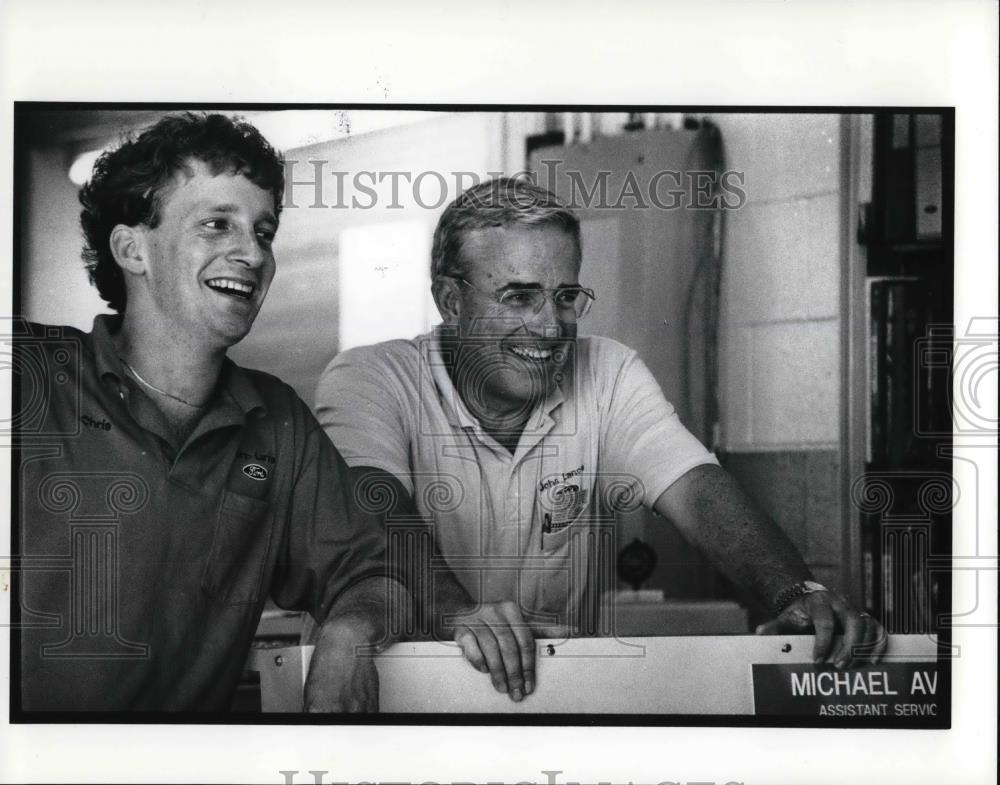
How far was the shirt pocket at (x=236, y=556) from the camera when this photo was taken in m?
2.53

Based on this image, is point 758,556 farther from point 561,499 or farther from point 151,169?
point 151,169

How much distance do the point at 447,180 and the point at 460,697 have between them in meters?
1.13

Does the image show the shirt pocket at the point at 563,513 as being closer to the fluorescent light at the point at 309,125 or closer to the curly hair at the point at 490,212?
the curly hair at the point at 490,212

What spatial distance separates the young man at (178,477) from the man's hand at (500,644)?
17 centimetres

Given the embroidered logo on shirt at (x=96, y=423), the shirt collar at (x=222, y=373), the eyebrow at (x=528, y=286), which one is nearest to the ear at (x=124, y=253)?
the shirt collar at (x=222, y=373)

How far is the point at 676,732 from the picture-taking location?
2555 millimetres

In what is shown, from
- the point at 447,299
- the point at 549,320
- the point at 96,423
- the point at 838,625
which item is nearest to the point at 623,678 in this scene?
the point at 838,625

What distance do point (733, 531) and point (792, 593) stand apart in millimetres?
184

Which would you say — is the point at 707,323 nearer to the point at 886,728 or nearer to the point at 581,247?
the point at 581,247

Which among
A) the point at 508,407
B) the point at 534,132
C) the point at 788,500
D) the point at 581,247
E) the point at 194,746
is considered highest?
the point at 534,132

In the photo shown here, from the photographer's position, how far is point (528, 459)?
2586mm

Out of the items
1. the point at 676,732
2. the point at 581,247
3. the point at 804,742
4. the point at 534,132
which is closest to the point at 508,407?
the point at 581,247

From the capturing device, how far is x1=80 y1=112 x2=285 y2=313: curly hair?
101 inches

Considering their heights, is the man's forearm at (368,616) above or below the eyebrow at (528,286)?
below
